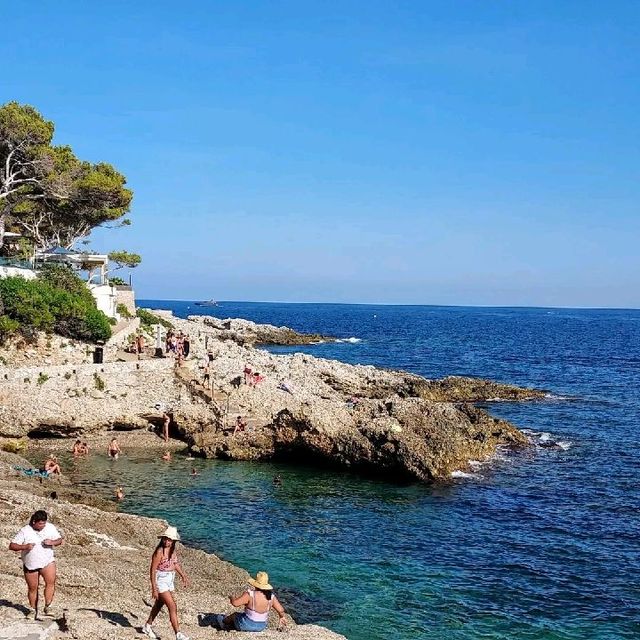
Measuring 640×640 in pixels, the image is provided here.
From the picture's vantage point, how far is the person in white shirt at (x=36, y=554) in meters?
12.0

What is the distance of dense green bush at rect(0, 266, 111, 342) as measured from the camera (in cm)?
3906

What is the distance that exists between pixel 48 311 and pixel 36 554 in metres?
30.0

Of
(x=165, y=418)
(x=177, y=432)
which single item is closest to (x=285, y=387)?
(x=177, y=432)

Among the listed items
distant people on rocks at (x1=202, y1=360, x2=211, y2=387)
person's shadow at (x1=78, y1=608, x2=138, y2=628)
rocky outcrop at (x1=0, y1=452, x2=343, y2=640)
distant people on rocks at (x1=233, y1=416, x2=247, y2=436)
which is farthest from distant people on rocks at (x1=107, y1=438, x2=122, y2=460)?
person's shadow at (x1=78, y1=608, x2=138, y2=628)

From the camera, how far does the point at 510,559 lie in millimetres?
20703

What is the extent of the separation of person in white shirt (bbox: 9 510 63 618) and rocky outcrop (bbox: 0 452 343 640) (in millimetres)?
386

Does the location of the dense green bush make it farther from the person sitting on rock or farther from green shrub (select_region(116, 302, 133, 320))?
green shrub (select_region(116, 302, 133, 320))

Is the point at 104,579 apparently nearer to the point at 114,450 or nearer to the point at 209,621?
the point at 209,621

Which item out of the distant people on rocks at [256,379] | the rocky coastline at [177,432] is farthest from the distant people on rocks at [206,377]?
the distant people on rocks at [256,379]

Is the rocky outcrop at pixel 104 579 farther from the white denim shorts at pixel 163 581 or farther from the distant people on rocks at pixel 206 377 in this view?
the distant people on rocks at pixel 206 377

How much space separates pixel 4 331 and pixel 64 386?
23.4ft

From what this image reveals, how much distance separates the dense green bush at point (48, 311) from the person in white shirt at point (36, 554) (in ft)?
93.2

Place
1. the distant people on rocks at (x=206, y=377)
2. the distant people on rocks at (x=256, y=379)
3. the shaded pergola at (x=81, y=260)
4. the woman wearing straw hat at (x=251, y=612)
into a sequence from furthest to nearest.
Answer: the shaded pergola at (x=81, y=260) < the distant people on rocks at (x=256, y=379) < the distant people on rocks at (x=206, y=377) < the woman wearing straw hat at (x=251, y=612)

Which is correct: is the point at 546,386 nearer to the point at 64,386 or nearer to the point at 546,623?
the point at 64,386
